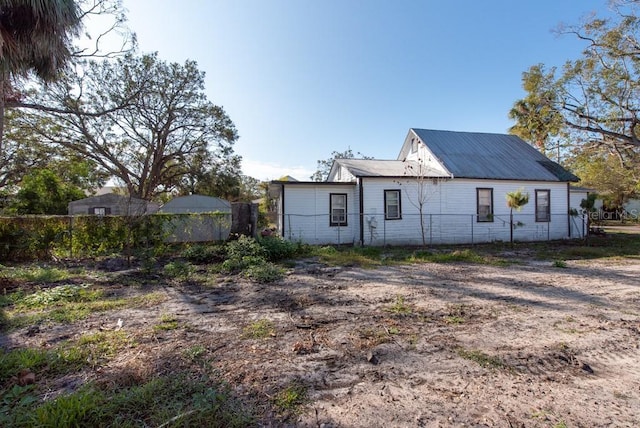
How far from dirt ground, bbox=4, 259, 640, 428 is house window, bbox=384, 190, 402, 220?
7.42m

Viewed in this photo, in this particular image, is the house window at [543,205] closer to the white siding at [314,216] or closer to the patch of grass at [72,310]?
the white siding at [314,216]

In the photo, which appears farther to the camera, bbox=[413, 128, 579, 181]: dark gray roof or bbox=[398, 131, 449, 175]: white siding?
bbox=[398, 131, 449, 175]: white siding

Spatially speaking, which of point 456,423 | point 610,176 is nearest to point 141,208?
point 456,423

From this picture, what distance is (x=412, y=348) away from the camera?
3.27 m

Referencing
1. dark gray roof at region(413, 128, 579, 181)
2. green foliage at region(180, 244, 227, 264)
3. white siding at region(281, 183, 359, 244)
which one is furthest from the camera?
dark gray roof at region(413, 128, 579, 181)

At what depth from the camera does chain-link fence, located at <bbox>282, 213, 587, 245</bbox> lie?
13000 mm

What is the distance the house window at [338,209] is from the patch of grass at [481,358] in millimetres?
10242

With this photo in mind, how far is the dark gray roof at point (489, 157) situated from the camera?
1448cm

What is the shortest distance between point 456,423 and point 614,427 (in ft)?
3.45

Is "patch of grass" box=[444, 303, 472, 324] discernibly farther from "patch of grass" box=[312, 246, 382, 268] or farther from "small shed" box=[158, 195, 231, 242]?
"small shed" box=[158, 195, 231, 242]

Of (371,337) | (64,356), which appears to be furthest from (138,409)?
(371,337)

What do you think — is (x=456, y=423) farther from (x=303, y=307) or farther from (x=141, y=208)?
(x=141, y=208)

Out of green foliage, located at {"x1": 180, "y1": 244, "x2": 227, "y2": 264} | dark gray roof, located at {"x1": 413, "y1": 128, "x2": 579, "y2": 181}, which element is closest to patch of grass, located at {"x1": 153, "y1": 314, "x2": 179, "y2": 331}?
green foliage, located at {"x1": 180, "y1": 244, "x2": 227, "y2": 264}

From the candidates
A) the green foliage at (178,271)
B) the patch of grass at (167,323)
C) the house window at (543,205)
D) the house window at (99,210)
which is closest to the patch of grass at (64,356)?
the patch of grass at (167,323)
